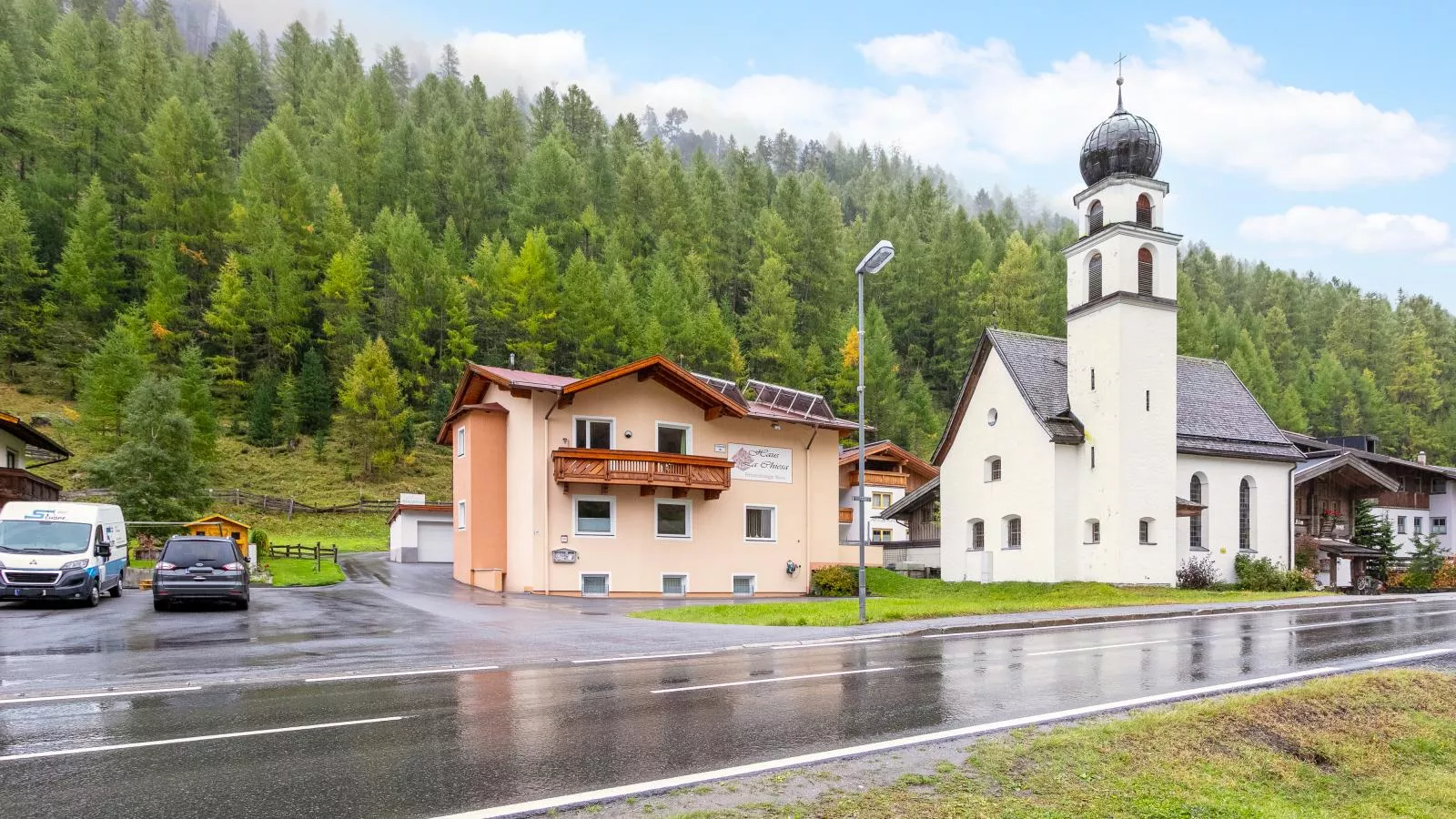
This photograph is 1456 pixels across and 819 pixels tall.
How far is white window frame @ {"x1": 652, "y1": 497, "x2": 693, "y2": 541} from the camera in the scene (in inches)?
1309

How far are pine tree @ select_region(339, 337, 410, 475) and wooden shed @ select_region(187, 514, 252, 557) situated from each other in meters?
24.0

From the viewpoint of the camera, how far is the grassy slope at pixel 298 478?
172 feet

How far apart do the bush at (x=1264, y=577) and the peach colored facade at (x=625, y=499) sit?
1636 centimetres

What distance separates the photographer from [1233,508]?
39312mm

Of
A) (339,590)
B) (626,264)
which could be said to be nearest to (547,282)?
(626,264)

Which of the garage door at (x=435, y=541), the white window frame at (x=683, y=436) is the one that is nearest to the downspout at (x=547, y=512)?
the white window frame at (x=683, y=436)

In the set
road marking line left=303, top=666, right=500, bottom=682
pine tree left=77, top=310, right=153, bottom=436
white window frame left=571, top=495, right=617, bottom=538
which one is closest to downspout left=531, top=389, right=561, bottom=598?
white window frame left=571, top=495, right=617, bottom=538

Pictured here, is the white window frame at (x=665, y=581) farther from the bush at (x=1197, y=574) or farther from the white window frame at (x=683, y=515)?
the bush at (x=1197, y=574)

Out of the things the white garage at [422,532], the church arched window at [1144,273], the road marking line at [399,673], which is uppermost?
the church arched window at [1144,273]

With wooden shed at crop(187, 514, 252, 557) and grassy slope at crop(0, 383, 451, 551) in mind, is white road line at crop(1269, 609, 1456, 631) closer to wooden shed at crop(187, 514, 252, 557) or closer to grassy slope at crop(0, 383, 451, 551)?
wooden shed at crop(187, 514, 252, 557)

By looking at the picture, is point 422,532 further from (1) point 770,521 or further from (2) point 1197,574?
(2) point 1197,574

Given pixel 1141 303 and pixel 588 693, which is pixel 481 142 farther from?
pixel 588 693

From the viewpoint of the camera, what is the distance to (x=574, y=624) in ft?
66.4

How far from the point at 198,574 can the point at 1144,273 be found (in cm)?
3400
